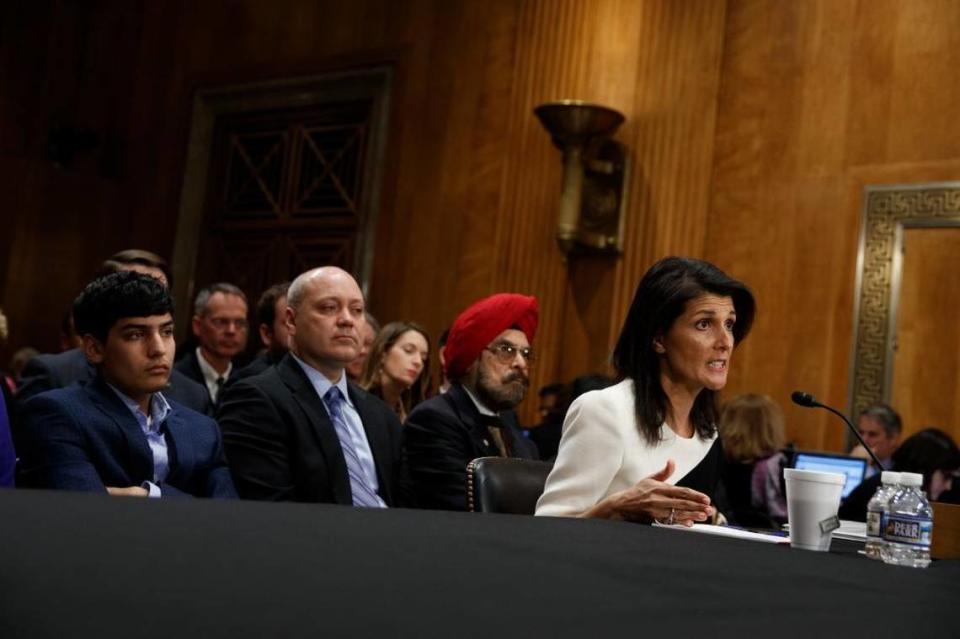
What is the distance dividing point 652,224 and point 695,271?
183 inches

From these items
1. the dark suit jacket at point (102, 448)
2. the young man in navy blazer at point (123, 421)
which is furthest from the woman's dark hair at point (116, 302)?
the dark suit jacket at point (102, 448)

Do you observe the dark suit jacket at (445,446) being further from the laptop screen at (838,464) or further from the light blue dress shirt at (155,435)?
the laptop screen at (838,464)

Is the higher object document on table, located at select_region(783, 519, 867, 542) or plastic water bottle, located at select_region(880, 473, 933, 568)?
plastic water bottle, located at select_region(880, 473, 933, 568)

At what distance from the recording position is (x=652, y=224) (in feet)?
24.0

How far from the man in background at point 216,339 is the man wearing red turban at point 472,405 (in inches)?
62.3

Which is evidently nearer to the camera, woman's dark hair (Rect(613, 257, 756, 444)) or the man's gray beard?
woman's dark hair (Rect(613, 257, 756, 444))

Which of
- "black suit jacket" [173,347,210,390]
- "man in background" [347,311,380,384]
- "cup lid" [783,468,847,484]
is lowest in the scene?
"cup lid" [783,468,847,484]

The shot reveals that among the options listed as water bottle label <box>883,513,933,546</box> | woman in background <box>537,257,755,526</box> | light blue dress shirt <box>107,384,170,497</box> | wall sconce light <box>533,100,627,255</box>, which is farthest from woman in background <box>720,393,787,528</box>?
water bottle label <box>883,513,933,546</box>

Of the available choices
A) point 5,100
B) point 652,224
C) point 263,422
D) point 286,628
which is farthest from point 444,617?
point 5,100

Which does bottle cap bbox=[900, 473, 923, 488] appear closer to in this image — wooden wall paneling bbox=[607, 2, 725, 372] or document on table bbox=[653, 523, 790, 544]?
document on table bbox=[653, 523, 790, 544]

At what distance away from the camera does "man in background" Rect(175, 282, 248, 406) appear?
18.7 ft

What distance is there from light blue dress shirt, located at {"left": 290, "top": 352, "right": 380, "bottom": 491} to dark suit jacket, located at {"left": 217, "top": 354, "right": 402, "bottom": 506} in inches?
2.0

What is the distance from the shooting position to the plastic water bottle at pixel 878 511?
1952mm

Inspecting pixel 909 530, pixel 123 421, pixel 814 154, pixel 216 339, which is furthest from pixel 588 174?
pixel 909 530
